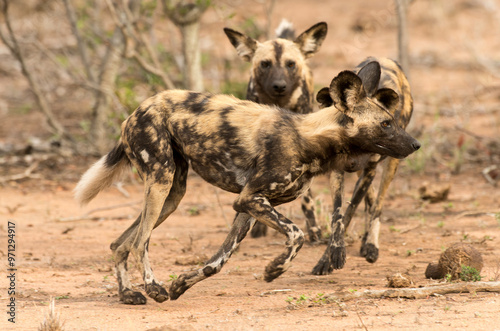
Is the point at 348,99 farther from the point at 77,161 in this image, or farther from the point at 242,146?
the point at 77,161

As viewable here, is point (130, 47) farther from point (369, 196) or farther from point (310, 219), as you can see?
point (369, 196)

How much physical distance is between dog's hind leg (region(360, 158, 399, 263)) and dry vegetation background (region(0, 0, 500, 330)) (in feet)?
0.36

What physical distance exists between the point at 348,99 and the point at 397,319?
1268 millimetres

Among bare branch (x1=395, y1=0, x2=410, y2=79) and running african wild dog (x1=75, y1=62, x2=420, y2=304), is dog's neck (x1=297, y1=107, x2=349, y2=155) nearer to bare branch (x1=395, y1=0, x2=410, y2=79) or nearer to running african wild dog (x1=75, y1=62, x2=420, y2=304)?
running african wild dog (x1=75, y1=62, x2=420, y2=304)

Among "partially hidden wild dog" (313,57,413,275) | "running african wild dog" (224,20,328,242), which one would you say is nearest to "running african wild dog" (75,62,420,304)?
"partially hidden wild dog" (313,57,413,275)

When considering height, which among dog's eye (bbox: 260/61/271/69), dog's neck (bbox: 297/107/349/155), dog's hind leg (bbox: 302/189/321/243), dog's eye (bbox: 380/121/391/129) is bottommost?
dog's hind leg (bbox: 302/189/321/243)

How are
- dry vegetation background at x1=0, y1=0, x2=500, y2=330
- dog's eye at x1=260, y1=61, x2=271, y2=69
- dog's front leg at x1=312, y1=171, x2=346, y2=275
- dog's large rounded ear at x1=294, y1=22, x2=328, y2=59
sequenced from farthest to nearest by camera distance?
dog's large rounded ear at x1=294, y1=22, x2=328, y2=59, dog's eye at x1=260, y1=61, x2=271, y2=69, dog's front leg at x1=312, y1=171, x2=346, y2=275, dry vegetation background at x1=0, y1=0, x2=500, y2=330

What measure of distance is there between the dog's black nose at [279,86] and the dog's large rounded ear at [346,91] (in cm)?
185

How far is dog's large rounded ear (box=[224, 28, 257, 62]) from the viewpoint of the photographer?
623 cm

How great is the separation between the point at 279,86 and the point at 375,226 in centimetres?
142

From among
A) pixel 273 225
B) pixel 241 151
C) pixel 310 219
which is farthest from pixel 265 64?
pixel 273 225

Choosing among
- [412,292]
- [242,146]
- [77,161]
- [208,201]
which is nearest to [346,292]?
[412,292]

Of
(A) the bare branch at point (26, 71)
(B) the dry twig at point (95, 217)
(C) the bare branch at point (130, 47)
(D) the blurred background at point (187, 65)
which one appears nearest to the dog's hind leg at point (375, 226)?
(D) the blurred background at point (187, 65)

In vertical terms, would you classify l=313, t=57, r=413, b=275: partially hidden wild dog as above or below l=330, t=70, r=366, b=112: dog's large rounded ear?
below
